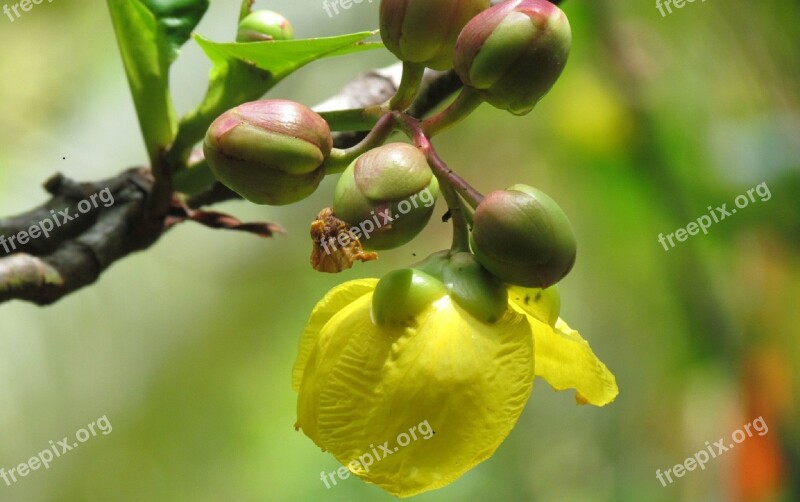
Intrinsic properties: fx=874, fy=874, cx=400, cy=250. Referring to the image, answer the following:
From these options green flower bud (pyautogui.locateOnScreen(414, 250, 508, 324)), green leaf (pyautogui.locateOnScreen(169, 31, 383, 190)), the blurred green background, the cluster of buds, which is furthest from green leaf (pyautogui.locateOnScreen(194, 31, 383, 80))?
the blurred green background

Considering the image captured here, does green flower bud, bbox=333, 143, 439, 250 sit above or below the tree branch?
above

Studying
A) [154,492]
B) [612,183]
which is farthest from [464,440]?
[154,492]

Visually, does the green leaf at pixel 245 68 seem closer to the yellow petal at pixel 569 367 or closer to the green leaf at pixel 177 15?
the green leaf at pixel 177 15

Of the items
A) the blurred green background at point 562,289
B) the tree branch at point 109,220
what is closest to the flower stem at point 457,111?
the tree branch at point 109,220

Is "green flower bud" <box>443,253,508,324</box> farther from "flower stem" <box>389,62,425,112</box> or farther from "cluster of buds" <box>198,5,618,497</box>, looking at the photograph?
"flower stem" <box>389,62,425,112</box>

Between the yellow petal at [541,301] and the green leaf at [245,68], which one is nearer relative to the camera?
the yellow petal at [541,301]

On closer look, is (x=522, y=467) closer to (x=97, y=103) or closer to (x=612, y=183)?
(x=612, y=183)

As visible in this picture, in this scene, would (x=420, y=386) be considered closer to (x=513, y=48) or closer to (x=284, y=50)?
(x=513, y=48)
